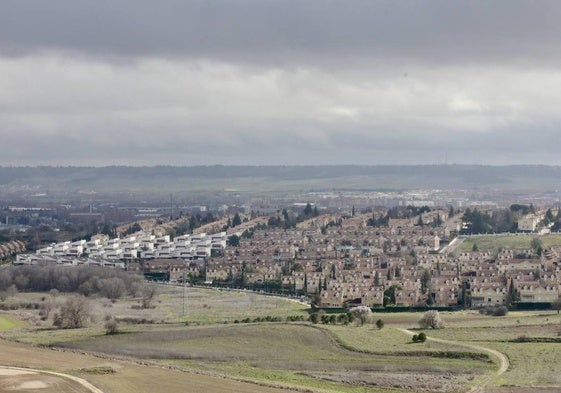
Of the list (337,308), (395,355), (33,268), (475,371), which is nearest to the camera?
(475,371)

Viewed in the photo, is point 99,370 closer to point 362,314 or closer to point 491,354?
point 491,354

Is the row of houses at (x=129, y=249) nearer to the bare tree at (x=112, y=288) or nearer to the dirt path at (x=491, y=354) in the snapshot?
the bare tree at (x=112, y=288)

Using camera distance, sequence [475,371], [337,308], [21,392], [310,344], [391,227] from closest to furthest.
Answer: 1. [21,392]
2. [475,371]
3. [310,344]
4. [337,308]
5. [391,227]

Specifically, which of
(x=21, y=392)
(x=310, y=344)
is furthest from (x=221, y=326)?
(x=21, y=392)

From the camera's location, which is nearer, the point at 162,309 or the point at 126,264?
the point at 162,309

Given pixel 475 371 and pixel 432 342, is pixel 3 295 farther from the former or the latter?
pixel 475 371

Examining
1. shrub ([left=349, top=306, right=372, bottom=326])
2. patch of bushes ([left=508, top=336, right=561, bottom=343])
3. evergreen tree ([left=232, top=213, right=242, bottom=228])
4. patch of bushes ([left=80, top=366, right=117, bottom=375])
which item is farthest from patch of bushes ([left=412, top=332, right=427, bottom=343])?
evergreen tree ([left=232, top=213, right=242, bottom=228])

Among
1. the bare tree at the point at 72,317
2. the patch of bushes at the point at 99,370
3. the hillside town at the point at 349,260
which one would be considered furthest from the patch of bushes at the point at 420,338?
the hillside town at the point at 349,260

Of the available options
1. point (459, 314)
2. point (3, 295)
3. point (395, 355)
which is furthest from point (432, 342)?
point (3, 295)
